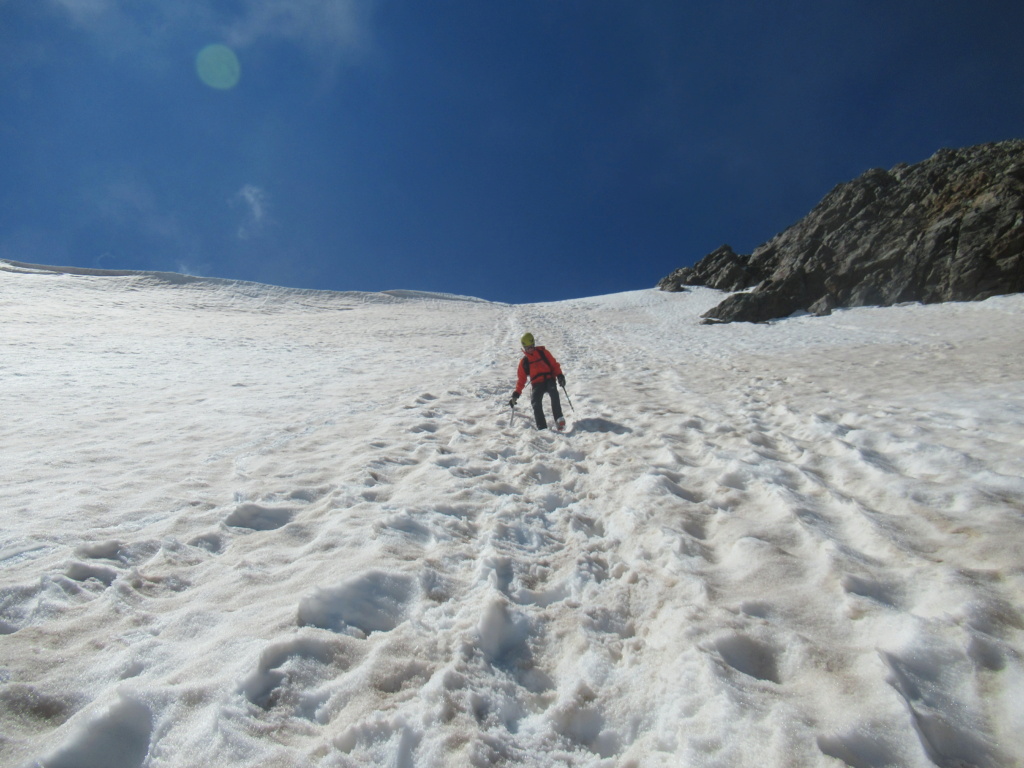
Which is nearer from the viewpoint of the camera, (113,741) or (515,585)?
(113,741)

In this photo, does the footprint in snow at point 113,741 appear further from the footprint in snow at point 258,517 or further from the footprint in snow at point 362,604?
the footprint in snow at point 258,517

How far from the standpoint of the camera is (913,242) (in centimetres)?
2825

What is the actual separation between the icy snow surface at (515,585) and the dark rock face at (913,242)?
22721 millimetres

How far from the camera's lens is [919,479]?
464cm

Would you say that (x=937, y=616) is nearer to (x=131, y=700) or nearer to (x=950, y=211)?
(x=131, y=700)

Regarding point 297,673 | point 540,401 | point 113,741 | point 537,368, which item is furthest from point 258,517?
point 537,368

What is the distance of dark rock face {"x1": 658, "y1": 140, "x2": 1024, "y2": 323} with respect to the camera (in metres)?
24.2

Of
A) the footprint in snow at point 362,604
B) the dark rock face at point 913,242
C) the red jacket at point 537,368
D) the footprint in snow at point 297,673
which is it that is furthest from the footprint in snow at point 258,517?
the dark rock face at point 913,242

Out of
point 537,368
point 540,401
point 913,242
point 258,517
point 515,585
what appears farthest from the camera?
point 913,242

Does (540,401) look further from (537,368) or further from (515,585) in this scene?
(515,585)

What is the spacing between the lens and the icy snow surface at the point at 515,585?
209 cm

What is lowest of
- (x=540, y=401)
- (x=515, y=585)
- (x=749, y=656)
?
(x=749, y=656)

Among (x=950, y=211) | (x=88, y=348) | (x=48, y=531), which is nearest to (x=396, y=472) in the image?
(x=48, y=531)

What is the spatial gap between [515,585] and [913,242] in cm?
3576
